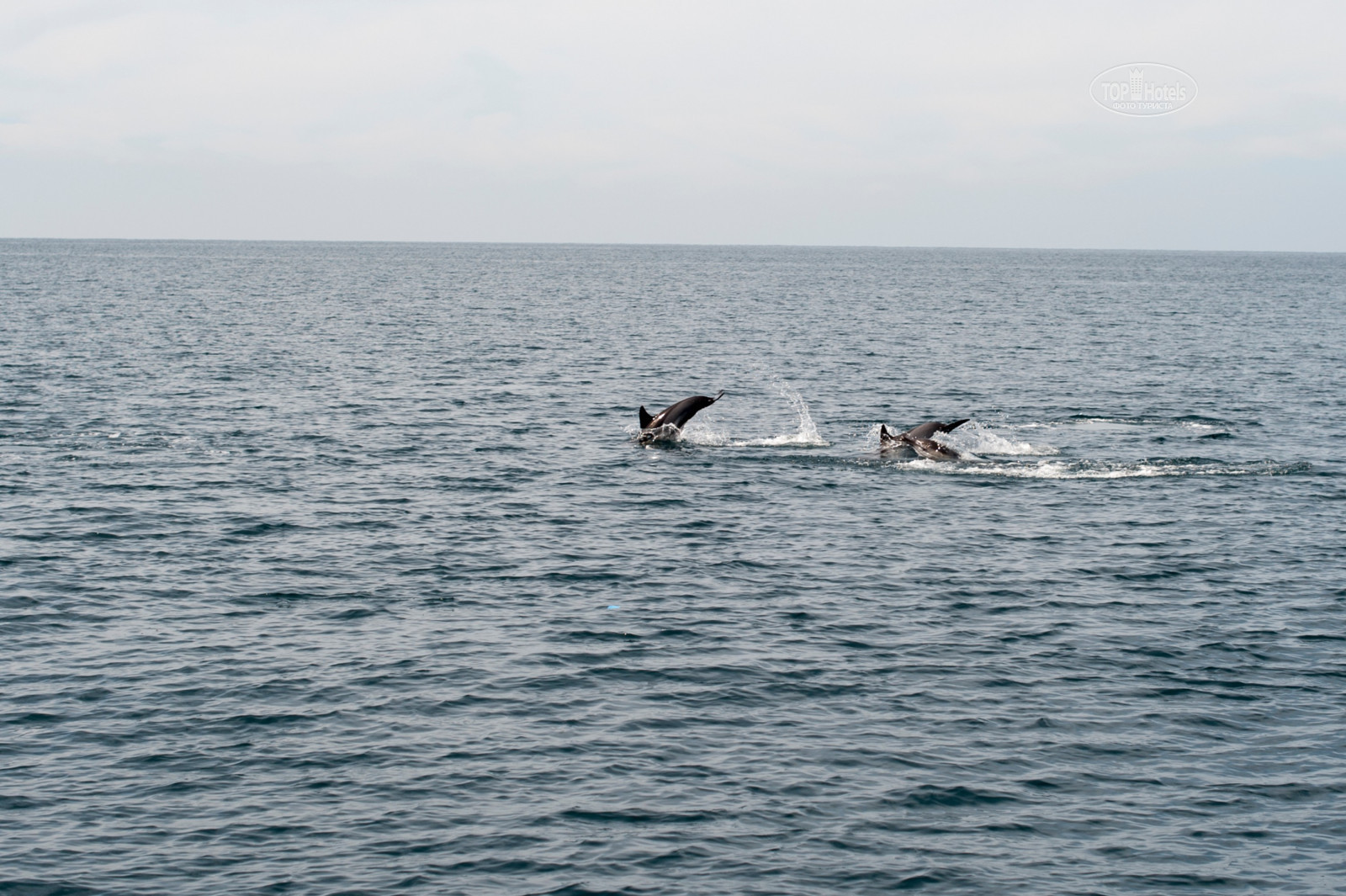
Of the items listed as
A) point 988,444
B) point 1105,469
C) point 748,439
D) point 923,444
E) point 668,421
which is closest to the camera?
point 1105,469

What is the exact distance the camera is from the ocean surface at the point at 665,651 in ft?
53.6

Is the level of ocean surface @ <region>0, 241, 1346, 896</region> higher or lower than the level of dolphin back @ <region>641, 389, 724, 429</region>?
lower

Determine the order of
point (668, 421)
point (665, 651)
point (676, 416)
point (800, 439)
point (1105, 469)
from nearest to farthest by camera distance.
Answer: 1. point (665, 651)
2. point (1105, 469)
3. point (676, 416)
4. point (668, 421)
5. point (800, 439)

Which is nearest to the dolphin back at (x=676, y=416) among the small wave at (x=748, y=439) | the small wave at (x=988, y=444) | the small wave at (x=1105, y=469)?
the small wave at (x=748, y=439)

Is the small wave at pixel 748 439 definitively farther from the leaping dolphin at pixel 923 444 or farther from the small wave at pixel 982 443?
the leaping dolphin at pixel 923 444

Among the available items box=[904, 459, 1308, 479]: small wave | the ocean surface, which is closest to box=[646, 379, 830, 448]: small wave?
the ocean surface

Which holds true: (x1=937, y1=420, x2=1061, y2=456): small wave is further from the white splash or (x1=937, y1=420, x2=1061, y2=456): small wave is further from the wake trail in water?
the wake trail in water

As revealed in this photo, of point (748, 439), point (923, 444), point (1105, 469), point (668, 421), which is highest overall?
point (668, 421)

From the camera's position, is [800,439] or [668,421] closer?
[668,421]

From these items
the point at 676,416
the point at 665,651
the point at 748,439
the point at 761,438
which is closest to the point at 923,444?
the point at 761,438

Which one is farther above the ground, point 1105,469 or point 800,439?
point 800,439

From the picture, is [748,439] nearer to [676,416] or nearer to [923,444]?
[676,416]

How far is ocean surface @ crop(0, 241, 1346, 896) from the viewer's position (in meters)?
16.3

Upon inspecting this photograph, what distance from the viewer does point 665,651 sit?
2344 centimetres
